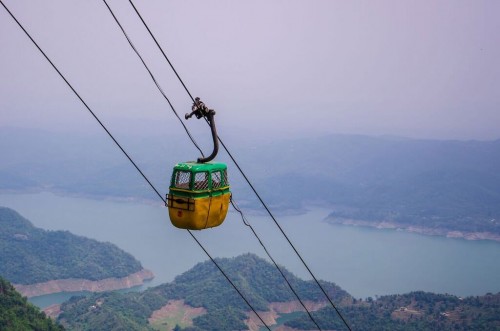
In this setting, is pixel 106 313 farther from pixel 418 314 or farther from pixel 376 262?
pixel 376 262

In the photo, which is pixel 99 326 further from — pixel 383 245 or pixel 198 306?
pixel 383 245

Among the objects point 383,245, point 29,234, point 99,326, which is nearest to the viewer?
point 99,326

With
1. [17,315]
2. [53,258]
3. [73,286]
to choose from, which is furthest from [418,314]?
[53,258]

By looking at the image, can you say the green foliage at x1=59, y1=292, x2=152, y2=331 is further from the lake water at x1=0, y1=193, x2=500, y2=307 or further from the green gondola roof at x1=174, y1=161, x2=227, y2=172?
the green gondola roof at x1=174, y1=161, x2=227, y2=172

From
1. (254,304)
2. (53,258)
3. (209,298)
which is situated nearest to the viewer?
(209,298)

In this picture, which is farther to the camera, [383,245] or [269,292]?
[383,245]

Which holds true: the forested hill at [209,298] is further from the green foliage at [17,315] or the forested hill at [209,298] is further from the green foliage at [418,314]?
the green foliage at [17,315]

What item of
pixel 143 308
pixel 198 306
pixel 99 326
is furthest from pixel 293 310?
pixel 99 326

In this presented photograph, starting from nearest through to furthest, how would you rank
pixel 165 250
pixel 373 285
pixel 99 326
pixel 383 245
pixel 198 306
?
pixel 99 326 → pixel 198 306 → pixel 373 285 → pixel 165 250 → pixel 383 245
